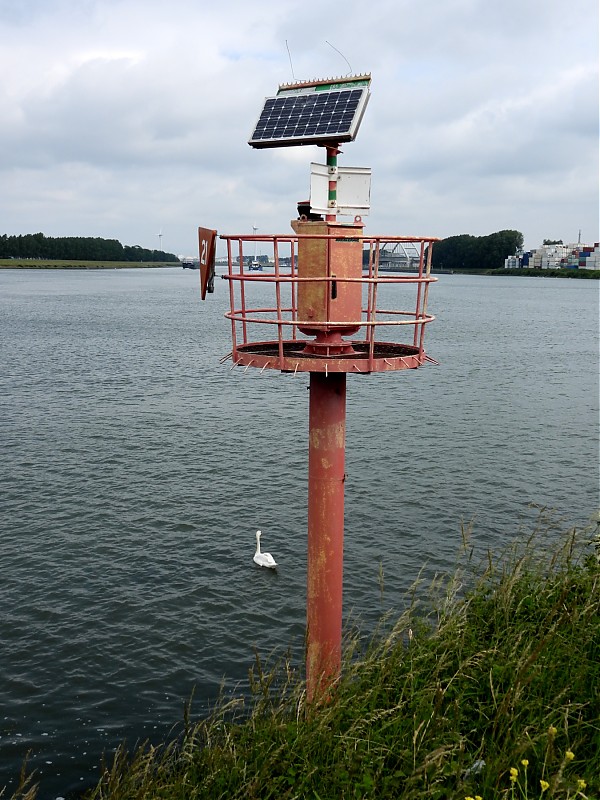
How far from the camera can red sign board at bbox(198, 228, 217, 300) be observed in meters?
8.05

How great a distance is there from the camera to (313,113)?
803 centimetres

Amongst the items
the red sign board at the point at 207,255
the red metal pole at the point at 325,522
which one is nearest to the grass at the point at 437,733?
the red metal pole at the point at 325,522

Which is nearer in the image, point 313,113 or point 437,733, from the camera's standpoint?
point 437,733

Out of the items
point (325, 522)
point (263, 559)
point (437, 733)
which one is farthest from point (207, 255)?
point (263, 559)

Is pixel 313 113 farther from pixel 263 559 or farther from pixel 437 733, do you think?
pixel 263 559

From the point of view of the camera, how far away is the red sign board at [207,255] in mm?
8047

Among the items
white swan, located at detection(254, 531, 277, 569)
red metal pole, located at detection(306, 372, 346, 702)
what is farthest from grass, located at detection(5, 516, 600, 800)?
white swan, located at detection(254, 531, 277, 569)

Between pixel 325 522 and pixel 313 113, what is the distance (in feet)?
15.1

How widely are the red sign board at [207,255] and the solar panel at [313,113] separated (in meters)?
1.25

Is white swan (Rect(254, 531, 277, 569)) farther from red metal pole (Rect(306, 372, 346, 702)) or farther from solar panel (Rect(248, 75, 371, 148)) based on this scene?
solar panel (Rect(248, 75, 371, 148))

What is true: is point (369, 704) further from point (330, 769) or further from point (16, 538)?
point (16, 538)

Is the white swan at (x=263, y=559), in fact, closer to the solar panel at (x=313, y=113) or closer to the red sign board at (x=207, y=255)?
the red sign board at (x=207, y=255)

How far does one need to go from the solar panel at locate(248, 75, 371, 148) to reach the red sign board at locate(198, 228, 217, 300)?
125 centimetres

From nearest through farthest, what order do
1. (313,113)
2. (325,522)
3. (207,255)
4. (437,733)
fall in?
(437,733) < (313,113) < (207,255) < (325,522)
